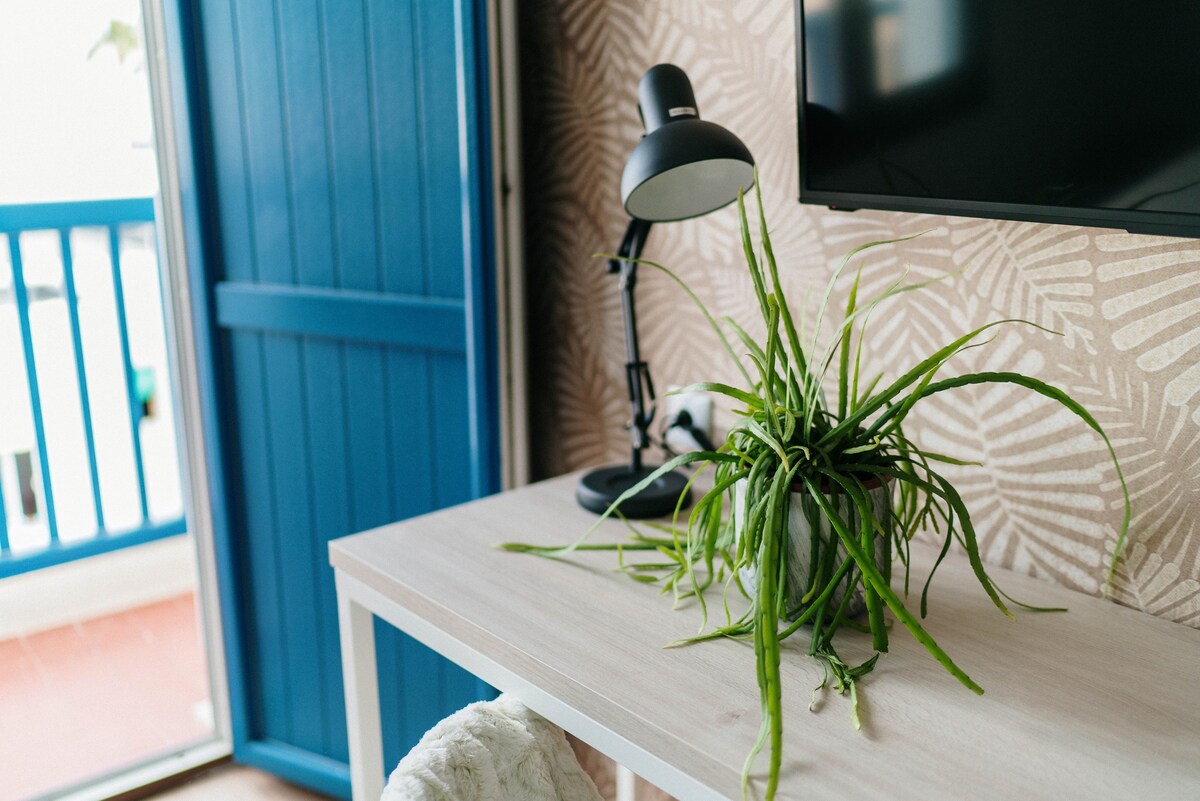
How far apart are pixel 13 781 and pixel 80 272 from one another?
170cm

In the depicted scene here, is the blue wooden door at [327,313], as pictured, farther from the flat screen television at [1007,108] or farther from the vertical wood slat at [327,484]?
the flat screen television at [1007,108]

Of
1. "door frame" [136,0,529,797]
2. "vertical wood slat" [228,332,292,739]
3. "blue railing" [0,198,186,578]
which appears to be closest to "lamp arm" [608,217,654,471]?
"door frame" [136,0,529,797]

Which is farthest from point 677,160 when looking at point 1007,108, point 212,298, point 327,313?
point 212,298

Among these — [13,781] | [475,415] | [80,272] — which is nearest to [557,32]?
[475,415]

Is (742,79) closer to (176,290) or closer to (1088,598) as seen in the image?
(1088,598)

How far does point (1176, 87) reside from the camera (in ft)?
3.21

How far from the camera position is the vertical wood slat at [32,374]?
3.19 m

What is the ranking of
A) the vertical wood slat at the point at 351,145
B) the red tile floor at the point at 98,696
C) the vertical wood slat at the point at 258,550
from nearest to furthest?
1. the vertical wood slat at the point at 351,145
2. the vertical wood slat at the point at 258,550
3. the red tile floor at the point at 98,696

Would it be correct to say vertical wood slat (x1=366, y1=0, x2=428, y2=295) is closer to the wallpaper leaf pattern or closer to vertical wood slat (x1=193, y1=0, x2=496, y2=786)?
vertical wood slat (x1=193, y1=0, x2=496, y2=786)

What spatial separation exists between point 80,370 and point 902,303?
2.89 metres

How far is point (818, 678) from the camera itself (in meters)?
1.02

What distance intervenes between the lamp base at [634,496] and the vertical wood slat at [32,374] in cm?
243

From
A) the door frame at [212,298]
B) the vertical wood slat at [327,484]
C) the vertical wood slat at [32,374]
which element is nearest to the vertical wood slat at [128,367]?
the vertical wood slat at [32,374]

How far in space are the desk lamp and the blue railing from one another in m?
2.40
